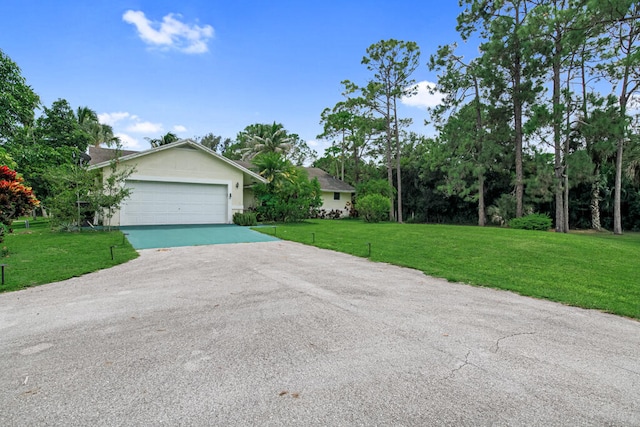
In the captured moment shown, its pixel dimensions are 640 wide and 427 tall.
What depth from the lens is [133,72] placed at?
588 inches

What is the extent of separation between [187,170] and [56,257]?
9667mm

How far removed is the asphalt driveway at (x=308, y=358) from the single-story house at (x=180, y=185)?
11.4 metres

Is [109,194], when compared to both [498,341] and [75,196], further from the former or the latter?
[498,341]

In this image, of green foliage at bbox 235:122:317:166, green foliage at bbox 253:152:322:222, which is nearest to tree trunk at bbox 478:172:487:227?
green foliage at bbox 253:152:322:222

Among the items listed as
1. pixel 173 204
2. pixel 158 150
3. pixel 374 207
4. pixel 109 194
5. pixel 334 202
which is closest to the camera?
pixel 109 194

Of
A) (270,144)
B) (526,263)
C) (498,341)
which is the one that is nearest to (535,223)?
(526,263)

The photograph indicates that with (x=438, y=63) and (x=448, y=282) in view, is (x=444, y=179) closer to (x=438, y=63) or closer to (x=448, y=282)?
(x=438, y=63)

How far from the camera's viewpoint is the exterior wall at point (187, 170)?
1545cm

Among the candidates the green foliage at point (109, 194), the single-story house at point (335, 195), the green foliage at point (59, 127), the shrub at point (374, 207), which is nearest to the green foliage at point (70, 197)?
the green foliage at point (109, 194)

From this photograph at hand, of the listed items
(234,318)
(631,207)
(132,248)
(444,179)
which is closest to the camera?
(234,318)

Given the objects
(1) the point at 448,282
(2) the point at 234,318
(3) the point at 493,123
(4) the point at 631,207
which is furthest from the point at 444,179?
(2) the point at 234,318

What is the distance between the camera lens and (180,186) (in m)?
16.4

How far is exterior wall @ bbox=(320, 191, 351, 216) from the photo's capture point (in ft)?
89.2

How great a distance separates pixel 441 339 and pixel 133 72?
17353 mm
